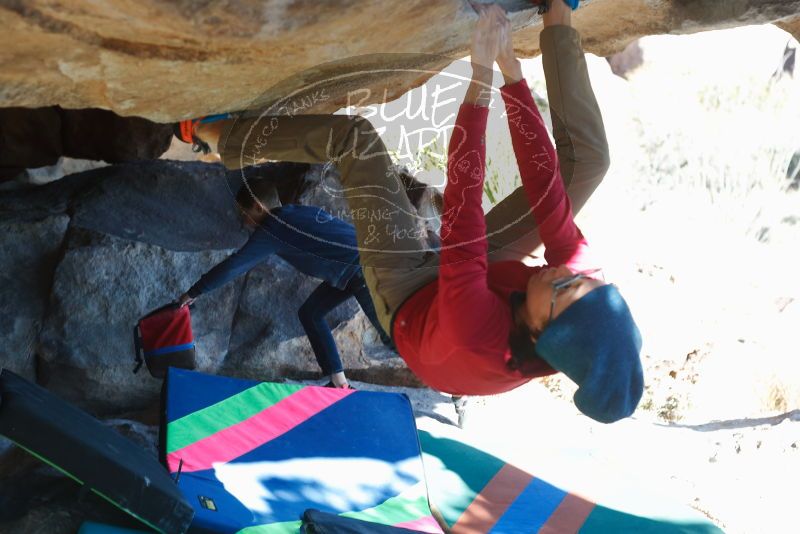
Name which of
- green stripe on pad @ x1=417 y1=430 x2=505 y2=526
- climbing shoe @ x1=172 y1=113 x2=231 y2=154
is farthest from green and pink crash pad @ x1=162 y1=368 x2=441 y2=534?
climbing shoe @ x1=172 y1=113 x2=231 y2=154

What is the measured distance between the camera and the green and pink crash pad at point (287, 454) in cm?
318

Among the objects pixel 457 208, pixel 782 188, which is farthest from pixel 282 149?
pixel 782 188

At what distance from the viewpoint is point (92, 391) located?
3.95 meters

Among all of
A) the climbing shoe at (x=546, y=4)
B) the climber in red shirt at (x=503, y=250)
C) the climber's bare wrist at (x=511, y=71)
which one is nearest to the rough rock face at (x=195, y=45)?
the climbing shoe at (x=546, y=4)

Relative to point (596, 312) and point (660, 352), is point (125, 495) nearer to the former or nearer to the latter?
point (596, 312)

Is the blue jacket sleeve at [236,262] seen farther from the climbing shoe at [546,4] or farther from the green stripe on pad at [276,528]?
the climbing shoe at [546,4]

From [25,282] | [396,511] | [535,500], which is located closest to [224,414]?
[396,511]

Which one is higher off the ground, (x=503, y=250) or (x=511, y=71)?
(x=511, y=71)

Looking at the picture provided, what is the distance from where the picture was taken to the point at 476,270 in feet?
6.43

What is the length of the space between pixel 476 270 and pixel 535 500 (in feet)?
6.67

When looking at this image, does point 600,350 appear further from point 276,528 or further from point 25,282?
point 25,282

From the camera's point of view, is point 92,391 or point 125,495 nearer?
point 125,495

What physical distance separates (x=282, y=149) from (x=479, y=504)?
1714mm

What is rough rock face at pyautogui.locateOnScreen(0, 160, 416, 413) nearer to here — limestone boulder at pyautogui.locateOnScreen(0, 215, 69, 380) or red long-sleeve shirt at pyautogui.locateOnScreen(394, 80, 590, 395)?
limestone boulder at pyautogui.locateOnScreen(0, 215, 69, 380)
